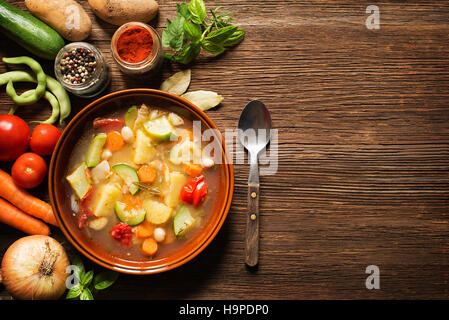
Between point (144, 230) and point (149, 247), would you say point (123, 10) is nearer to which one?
point (144, 230)

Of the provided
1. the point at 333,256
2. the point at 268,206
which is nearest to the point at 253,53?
the point at 268,206

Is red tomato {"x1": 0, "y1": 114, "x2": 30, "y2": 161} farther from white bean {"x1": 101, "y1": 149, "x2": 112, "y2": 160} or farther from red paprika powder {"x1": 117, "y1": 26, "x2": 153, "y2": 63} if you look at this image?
red paprika powder {"x1": 117, "y1": 26, "x2": 153, "y2": 63}

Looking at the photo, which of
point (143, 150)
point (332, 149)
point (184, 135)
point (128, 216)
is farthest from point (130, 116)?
point (332, 149)

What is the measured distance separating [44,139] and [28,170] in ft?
0.71

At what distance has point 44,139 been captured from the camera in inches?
86.0

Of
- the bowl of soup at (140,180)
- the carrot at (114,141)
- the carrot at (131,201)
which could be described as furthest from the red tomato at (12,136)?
the carrot at (131,201)

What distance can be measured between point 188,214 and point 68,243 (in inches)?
33.1

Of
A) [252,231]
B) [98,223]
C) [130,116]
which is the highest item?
[130,116]

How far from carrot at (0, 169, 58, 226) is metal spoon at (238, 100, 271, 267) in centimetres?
126

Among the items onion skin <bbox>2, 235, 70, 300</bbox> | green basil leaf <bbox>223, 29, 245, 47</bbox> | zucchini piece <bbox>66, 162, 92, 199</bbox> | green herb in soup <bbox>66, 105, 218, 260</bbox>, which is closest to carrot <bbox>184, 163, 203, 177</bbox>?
green herb in soup <bbox>66, 105, 218, 260</bbox>

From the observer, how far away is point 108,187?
2188mm

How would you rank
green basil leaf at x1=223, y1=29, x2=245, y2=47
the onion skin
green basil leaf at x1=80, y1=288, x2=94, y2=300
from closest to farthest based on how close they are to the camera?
1. the onion skin
2. green basil leaf at x1=80, y1=288, x2=94, y2=300
3. green basil leaf at x1=223, y1=29, x2=245, y2=47

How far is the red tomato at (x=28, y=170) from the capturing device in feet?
7.18

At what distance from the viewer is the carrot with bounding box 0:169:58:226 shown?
2.27 metres
